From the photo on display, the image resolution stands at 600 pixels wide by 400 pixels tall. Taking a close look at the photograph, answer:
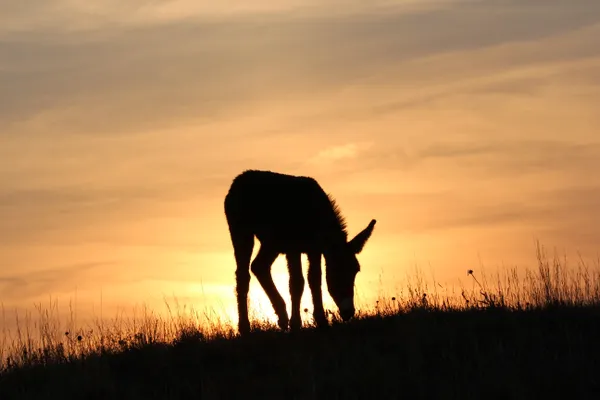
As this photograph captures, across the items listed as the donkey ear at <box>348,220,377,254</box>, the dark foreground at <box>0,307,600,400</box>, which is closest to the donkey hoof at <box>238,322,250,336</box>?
the dark foreground at <box>0,307,600,400</box>

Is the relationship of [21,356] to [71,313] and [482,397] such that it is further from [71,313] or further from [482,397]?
[482,397]

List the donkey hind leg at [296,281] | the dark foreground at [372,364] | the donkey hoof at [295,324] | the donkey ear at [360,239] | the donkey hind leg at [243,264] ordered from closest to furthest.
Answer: the dark foreground at [372,364] < the donkey hoof at [295,324] < the donkey hind leg at [296,281] < the donkey ear at [360,239] < the donkey hind leg at [243,264]

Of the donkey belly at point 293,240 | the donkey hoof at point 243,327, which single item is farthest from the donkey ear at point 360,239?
the donkey hoof at point 243,327

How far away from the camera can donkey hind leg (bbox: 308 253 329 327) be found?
13.4m

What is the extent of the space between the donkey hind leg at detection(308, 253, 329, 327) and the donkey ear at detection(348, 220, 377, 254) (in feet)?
1.78

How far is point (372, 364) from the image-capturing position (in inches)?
403

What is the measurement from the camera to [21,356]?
41.1 feet

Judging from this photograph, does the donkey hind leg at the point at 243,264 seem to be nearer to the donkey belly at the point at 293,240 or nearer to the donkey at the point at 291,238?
the donkey at the point at 291,238

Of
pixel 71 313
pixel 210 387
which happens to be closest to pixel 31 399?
pixel 210 387

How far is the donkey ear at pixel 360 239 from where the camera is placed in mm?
13906

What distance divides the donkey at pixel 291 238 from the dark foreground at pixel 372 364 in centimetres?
138

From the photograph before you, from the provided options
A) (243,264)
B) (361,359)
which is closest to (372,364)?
(361,359)

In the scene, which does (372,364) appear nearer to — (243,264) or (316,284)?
(316,284)

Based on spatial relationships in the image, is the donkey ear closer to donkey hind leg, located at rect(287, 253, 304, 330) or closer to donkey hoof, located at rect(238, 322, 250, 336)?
donkey hind leg, located at rect(287, 253, 304, 330)
